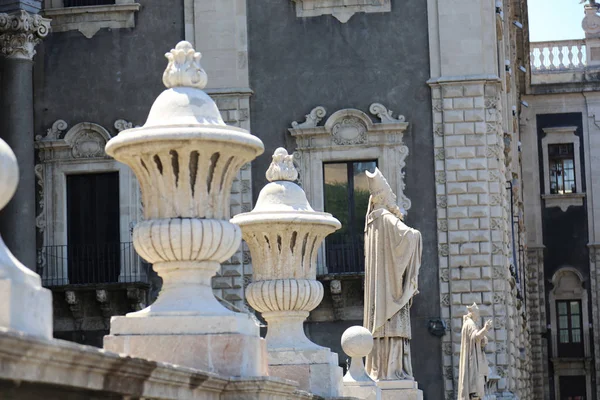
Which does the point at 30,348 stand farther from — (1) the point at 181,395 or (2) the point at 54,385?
(1) the point at 181,395

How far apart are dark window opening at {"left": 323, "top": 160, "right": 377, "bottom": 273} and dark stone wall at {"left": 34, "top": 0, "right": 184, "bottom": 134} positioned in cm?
428

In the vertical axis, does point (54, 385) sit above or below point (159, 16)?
below

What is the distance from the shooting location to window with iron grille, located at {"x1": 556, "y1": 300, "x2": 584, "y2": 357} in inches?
2019

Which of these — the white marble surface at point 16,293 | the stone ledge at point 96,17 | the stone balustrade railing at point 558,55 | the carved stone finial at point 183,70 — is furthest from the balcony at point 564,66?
the white marble surface at point 16,293

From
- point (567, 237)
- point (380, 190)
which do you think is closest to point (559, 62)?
point (567, 237)

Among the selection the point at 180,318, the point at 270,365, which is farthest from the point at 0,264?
the point at 270,365

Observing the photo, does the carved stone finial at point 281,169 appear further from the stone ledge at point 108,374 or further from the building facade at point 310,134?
the building facade at point 310,134

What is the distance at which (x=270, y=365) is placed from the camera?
1415 cm

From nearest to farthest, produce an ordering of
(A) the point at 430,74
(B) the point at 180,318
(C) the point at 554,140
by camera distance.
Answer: (B) the point at 180,318, (A) the point at 430,74, (C) the point at 554,140

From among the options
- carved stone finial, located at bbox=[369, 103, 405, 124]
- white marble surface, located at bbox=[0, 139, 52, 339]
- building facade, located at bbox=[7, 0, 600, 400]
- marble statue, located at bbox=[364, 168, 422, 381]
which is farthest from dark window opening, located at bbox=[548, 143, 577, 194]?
white marble surface, located at bbox=[0, 139, 52, 339]

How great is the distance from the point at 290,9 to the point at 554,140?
72.2 feet

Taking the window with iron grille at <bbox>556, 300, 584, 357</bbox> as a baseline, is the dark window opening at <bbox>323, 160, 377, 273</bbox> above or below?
above

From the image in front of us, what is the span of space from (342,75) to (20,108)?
6.71 m

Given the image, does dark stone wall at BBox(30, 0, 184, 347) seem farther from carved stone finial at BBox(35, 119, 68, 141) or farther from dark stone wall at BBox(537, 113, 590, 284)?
dark stone wall at BBox(537, 113, 590, 284)
